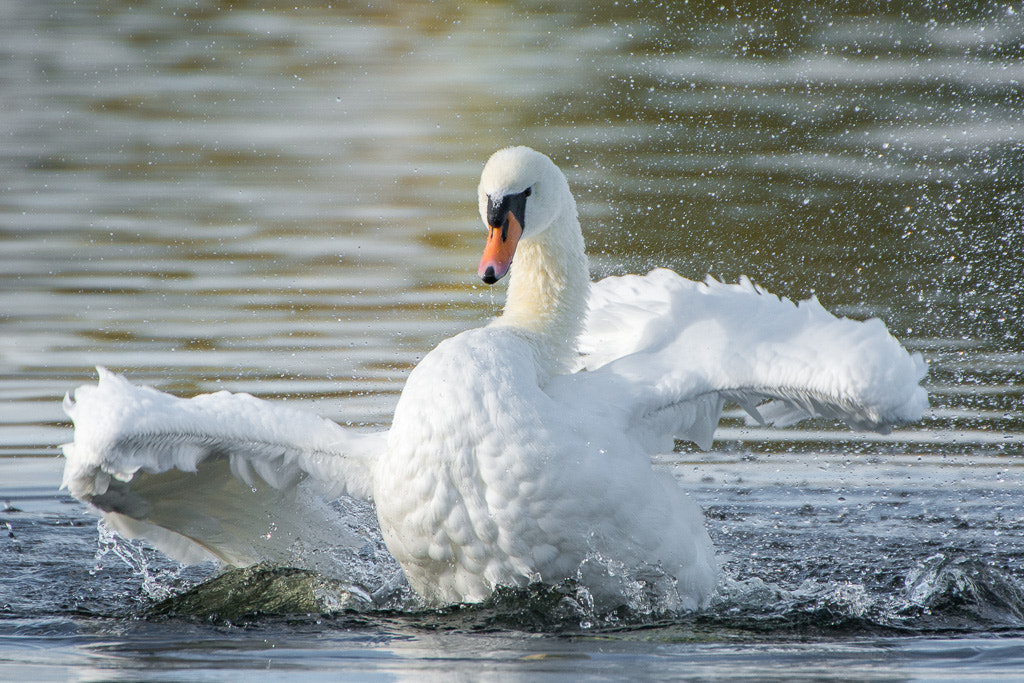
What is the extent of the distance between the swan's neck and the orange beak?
0.27 m

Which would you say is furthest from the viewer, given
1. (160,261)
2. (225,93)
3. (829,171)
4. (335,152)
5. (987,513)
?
(225,93)

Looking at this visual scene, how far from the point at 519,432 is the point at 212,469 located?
145 cm

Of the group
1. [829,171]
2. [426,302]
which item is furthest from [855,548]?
[829,171]

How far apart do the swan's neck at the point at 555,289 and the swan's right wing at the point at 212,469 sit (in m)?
0.80

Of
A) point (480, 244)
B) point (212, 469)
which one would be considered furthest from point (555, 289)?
point (480, 244)

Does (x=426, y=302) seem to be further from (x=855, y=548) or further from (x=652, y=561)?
(x=652, y=561)

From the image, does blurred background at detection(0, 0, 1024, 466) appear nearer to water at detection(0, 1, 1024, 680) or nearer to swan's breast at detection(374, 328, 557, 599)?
water at detection(0, 1, 1024, 680)

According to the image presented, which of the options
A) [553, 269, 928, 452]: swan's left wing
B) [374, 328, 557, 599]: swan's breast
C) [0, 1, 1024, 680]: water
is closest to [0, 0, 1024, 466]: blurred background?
[0, 1, 1024, 680]: water

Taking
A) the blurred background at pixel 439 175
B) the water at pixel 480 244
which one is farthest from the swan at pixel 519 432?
the blurred background at pixel 439 175

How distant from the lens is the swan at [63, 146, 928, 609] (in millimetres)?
5160

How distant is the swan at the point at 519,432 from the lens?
16.9 feet

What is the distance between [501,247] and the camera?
583 cm

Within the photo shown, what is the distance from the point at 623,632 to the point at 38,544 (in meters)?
3.01

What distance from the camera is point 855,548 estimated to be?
6.84 meters
